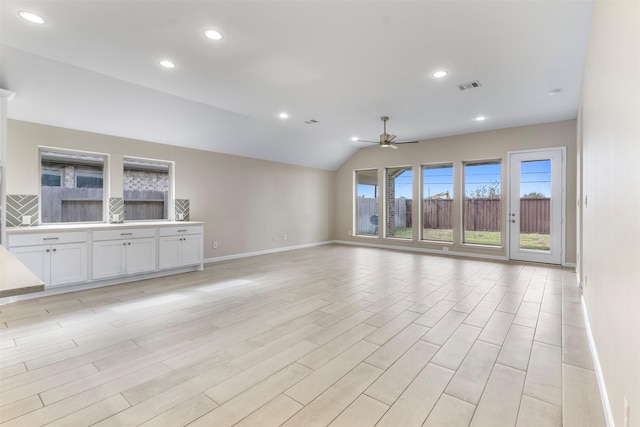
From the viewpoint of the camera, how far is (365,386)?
1.93 meters

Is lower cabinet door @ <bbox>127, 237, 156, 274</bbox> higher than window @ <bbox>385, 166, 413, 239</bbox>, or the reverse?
window @ <bbox>385, 166, 413, 239</bbox>

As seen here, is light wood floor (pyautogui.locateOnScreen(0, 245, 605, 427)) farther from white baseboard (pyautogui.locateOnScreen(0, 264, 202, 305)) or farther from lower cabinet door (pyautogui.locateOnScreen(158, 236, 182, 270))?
lower cabinet door (pyautogui.locateOnScreen(158, 236, 182, 270))

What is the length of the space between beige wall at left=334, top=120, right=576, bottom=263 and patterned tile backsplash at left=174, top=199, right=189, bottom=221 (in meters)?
4.84

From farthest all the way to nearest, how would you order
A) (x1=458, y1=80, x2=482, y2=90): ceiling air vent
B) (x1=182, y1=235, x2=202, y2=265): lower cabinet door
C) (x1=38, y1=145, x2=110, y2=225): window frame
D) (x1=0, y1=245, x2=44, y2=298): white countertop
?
(x1=182, y1=235, x2=202, y2=265): lower cabinet door < (x1=38, y1=145, x2=110, y2=225): window frame < (x1=458, y1=80, x2=482, y2=90): ceiling air vent < (x1=0, y1=245, x2=44, y2=298): white countertop

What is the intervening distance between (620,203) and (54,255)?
5578 mm

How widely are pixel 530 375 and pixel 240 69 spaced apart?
4125 millimetres

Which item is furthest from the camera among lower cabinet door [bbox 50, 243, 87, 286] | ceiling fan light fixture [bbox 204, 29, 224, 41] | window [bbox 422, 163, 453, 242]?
window [bbox 422, 163, 453, 242]

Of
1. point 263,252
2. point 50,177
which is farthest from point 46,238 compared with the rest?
point 263,252

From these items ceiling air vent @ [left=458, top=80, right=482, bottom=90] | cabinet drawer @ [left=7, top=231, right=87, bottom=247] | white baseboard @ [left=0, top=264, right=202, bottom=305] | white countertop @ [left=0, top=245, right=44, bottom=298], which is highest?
ceiling air vent @ [left=458, top=80, right=482, bottom=90]

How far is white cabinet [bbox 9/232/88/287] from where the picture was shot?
144 inches

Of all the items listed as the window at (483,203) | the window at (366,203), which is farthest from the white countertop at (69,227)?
the window at (483,203)

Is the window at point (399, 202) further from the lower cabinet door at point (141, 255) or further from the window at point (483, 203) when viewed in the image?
the lower cabinet door at point (141, 255)

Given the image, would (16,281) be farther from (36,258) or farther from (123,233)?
(123,233)

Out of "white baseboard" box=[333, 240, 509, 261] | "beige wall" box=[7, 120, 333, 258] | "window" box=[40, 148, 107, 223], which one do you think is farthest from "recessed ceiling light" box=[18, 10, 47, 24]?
"white baseboard" box=[333, 240, 509, 261]
